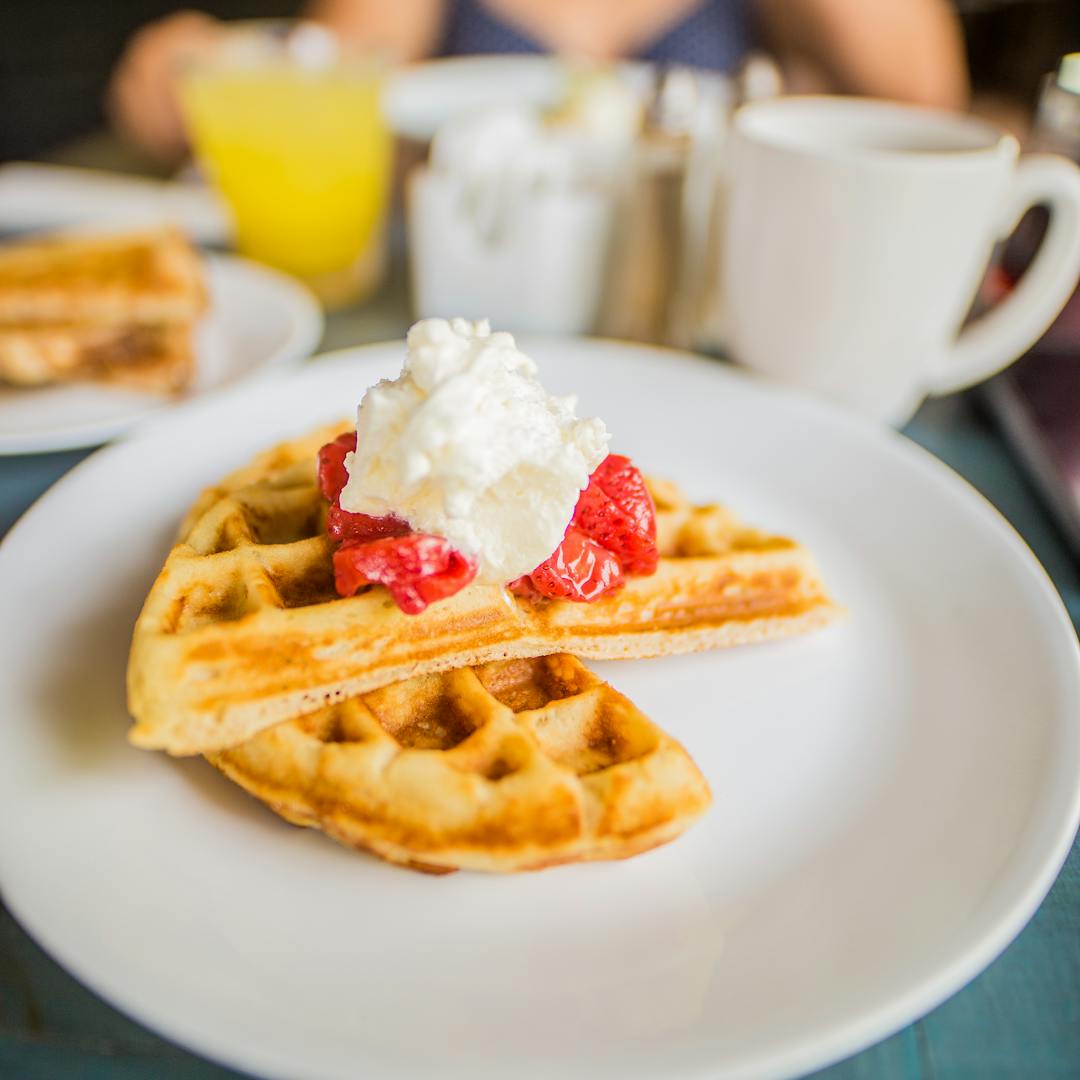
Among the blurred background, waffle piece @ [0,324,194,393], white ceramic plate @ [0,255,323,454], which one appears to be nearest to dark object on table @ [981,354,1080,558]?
white ceramic plate @ [0,255,323,454]

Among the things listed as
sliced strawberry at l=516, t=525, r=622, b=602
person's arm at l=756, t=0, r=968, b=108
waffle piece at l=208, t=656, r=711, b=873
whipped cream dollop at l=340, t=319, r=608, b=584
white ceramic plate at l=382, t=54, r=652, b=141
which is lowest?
waffle piece at l=208, t=656, r=711, b=873

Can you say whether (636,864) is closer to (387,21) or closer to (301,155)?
(301,155)

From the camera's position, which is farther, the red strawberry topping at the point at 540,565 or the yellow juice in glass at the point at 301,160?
the yellow juice in glass at the point at 301,160

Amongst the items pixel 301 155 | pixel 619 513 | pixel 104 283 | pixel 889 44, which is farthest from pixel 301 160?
pixel 889 44

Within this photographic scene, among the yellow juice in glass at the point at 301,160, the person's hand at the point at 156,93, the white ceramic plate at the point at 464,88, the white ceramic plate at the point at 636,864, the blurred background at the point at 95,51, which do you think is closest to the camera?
the white ceramic plate at the point at 636,864

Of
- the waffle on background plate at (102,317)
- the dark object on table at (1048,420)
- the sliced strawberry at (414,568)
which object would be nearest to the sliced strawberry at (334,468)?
the sliced strawberry at (414,568)

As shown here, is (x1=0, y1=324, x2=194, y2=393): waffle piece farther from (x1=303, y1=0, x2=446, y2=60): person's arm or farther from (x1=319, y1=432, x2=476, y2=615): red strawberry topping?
(x1=303, y1=0, x2=446, y2=60): person's arm

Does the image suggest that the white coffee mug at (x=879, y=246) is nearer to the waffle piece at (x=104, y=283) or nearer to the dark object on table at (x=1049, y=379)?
the dark object on table at (x=1049, y=379)
